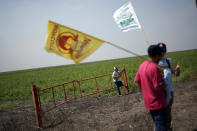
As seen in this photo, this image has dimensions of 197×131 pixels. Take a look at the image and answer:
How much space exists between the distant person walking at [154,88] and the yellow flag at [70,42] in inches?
43.5

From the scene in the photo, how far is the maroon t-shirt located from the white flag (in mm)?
1479

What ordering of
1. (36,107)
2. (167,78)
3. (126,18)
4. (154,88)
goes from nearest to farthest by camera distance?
(154,88) < (167,78) < (126,18) < (36,107)

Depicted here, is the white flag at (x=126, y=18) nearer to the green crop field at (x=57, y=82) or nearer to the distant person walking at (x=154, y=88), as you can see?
the distant person walking at (x=154, y=88)

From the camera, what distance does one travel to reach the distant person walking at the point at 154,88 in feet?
6.75

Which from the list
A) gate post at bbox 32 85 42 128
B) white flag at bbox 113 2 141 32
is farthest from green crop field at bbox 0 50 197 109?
white flag at bbox 113 2 141 32

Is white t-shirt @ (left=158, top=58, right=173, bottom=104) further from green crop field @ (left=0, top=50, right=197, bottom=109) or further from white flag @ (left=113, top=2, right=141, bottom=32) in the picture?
green crop field @ (left=0, top=50, right=197, bottom=109)

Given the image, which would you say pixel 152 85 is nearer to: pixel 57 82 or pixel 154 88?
pixel 154 88

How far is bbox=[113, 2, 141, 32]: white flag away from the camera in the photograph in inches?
135

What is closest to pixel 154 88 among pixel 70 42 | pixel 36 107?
pixel 70 42

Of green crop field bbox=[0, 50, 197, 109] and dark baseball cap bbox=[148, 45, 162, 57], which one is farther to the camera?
green crop field bbox=[0, 50, 197, 109]

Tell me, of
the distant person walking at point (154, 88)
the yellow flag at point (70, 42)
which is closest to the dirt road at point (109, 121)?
the distant person walking at point (154, 88)

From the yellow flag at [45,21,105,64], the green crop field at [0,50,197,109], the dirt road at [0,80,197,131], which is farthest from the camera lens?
the green crop field at [0,50,197,109]

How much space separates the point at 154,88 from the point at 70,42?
178 cm

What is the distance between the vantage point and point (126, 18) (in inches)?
140
